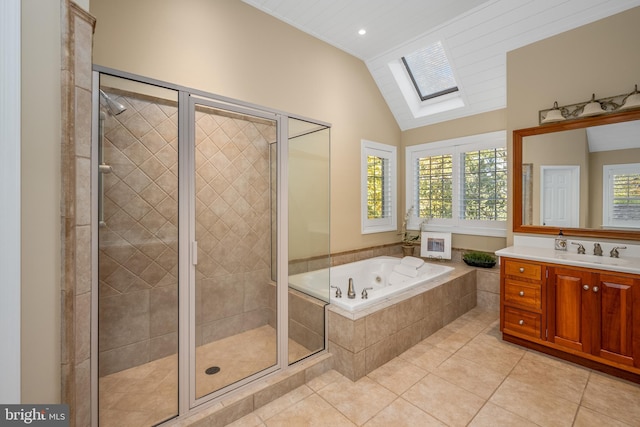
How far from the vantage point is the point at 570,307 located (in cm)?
225

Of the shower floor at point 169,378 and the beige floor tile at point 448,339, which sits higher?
the shower floor at point 169,378

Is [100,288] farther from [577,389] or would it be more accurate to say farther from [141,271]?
[577,389]

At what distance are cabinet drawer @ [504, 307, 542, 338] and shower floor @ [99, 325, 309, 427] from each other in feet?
6.16

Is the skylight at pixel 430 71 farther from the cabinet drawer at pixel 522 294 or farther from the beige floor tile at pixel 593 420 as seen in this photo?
the beige floor tile at pixel 593 420

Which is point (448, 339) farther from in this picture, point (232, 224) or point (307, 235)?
point (232, 224)

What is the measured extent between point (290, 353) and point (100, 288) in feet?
4.35

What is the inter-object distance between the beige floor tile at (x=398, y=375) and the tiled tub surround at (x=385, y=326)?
0.05 metres

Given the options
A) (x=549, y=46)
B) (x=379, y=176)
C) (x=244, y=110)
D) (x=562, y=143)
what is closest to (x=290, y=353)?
(x=244, y=110)

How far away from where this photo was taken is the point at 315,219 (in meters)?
2.48

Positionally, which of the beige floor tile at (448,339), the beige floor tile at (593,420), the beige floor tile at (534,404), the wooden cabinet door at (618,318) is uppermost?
the wooden cabinet door at (618,318)

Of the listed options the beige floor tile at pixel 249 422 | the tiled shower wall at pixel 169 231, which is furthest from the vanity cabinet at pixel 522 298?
the beige floor tile at pixel 249 422

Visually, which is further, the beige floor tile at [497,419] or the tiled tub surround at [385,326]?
the tiled tub surround at [385,326]

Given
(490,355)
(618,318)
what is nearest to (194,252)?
(490,355)

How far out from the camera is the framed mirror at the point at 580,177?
2.36 metres
